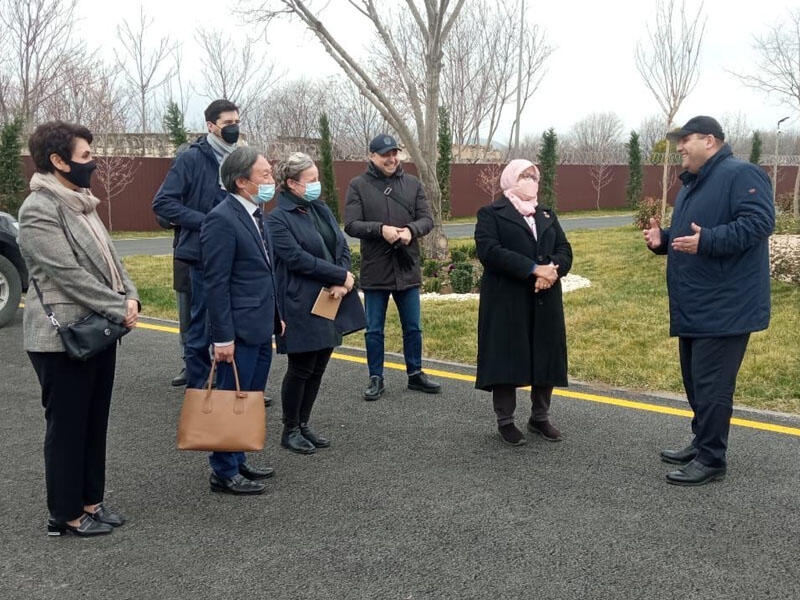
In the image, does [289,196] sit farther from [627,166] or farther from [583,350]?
[627,166]

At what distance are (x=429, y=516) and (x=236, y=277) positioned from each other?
149 centimetres

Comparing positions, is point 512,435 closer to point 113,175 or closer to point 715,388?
point 715,388

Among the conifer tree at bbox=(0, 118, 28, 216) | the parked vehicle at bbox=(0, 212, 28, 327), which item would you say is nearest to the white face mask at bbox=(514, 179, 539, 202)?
the parked vehicle at bbox=(0, 212, 28, 327)

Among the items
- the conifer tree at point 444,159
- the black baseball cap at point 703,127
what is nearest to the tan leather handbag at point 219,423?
the black baseball cap at point 703,127

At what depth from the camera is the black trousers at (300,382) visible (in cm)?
459

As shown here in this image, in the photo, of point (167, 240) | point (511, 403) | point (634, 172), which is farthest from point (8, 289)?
point (634, 172)

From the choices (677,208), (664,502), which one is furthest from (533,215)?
(664,502)

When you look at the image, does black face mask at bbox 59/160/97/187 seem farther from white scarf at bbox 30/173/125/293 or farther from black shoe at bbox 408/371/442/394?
black shoe at bbox 408/371/442/394

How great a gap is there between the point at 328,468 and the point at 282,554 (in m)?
1.08

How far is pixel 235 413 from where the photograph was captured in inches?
144

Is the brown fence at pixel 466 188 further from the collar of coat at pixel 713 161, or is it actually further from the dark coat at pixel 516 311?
the collar of coat at pixel 713 161

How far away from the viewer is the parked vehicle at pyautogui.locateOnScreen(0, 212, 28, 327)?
8.46 m

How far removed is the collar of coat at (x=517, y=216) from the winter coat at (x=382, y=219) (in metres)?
1.12

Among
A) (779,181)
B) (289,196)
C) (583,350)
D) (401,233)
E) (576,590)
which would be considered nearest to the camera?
(576,590)
